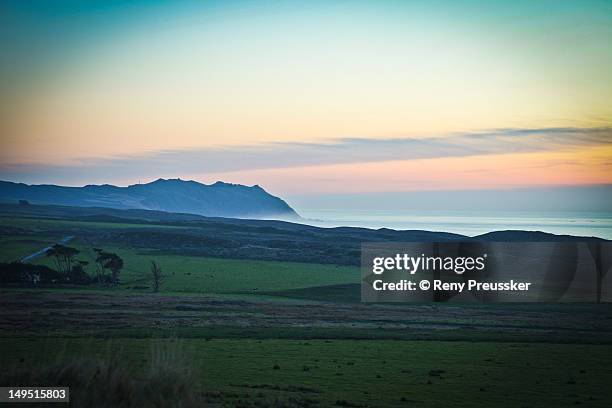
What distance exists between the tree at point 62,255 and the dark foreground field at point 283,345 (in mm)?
1939

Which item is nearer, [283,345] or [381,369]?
[381,369]

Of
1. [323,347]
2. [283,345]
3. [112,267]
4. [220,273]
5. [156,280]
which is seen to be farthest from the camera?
[220,273]

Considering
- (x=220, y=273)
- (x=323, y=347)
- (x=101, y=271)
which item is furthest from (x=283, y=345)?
(x=220, y=273)

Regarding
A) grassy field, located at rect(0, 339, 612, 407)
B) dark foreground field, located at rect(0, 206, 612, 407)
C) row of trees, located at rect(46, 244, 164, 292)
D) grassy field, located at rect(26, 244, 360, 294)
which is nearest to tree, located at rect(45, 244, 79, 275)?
row of trees, located at rect(46, 244, 164, 292)

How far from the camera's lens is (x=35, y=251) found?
4417 inches

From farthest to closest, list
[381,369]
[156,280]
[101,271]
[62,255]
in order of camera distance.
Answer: [62,255] < [101,271] < [156,280] < [381,369]

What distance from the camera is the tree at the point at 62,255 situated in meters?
93.2

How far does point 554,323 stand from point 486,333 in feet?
45.9

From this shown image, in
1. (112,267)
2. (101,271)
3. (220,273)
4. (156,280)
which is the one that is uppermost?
(112,267)

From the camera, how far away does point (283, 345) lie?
42062 millimetres

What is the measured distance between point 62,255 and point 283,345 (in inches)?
2587

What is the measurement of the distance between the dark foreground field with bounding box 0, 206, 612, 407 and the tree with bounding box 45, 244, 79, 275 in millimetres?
1939

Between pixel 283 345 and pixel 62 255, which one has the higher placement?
pixel 62 255

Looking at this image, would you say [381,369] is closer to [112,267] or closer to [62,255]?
[112,267]
